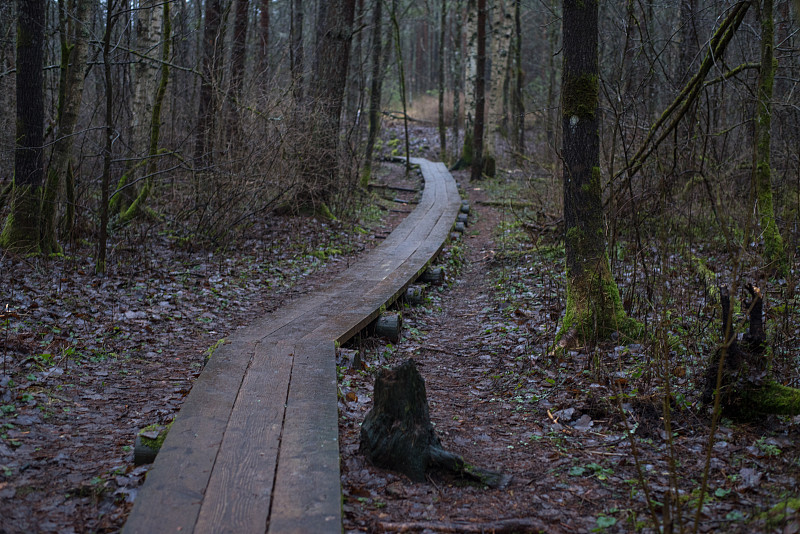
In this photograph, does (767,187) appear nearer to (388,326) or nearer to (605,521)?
(388,326)

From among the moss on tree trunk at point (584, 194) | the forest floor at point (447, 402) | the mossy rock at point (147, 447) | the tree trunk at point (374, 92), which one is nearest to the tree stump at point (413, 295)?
the forest floor at point (447, 402)

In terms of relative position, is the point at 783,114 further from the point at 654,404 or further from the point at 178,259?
the point at 178,259

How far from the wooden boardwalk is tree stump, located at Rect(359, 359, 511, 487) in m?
A: 0.29

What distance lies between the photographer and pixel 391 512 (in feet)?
10.4

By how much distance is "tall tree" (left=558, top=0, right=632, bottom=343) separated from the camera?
5293 millimetres

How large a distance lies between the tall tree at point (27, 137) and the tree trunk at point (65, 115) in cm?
17

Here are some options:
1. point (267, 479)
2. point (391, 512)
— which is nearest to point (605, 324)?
point (391, 512)

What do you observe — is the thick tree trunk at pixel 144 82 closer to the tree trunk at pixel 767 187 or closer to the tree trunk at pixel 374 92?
the tree trunk at pixel 374 92

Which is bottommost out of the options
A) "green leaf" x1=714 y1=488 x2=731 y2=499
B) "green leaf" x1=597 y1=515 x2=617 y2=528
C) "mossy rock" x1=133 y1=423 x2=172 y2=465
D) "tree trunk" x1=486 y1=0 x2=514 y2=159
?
"green leaf" x1=597 y1=515 x2=617 y2=528

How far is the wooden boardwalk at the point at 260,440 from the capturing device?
2.76 metres

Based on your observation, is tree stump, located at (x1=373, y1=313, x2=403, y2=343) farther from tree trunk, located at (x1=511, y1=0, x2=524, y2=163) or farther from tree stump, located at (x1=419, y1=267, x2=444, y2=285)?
tree trunk, located at (x1=511, y1=0, x2=524, y2=163)

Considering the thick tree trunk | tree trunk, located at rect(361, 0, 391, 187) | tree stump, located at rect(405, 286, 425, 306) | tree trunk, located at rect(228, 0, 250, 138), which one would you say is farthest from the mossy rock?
tree trunk, located at rect(361, 0, 391, 187)

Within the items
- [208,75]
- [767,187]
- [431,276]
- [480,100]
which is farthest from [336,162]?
[480,100]

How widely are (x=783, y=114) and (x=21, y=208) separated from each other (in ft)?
36.2
